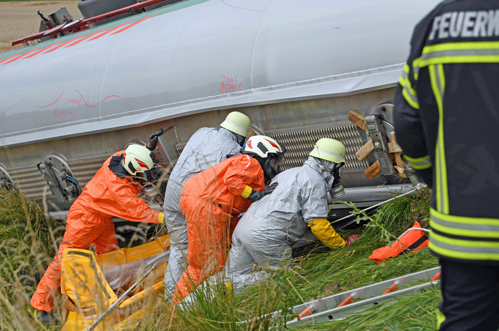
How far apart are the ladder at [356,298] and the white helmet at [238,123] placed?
6.67ft

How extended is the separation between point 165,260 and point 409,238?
2.69 m

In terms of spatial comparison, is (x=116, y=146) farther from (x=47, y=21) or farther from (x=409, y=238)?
(x=47, y=21)

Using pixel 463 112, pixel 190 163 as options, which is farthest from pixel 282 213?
pixel 463 112

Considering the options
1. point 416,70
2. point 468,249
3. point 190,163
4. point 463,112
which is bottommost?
point 190,163

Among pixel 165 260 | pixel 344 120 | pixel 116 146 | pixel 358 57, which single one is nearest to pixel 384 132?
pixel 344 120

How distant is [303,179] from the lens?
12.4ft

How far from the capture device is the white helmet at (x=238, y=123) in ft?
14.3

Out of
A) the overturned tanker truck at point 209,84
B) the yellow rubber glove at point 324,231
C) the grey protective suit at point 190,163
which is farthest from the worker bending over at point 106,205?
the yellow rubber glove at point 324,231

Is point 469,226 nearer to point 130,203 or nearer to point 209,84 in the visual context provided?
point 209,84

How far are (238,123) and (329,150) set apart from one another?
996mm

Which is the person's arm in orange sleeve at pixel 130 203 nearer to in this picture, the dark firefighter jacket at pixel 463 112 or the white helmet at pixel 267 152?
the white helmet at pixel 267 152

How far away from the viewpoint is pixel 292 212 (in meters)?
3.73

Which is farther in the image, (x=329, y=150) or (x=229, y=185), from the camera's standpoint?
(x=229, y=185)

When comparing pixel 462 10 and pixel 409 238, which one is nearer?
pixel 462 10
